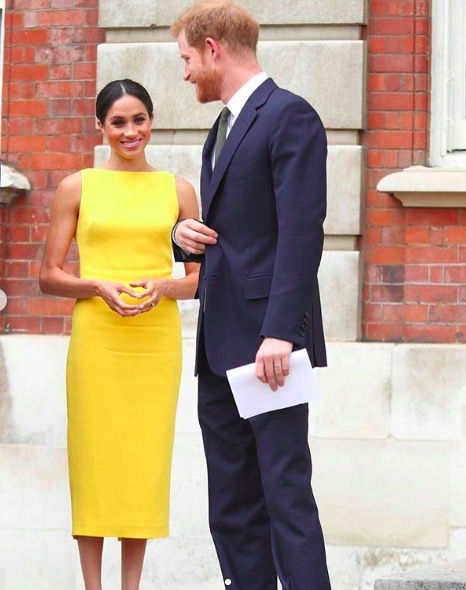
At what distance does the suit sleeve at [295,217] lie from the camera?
152 inches

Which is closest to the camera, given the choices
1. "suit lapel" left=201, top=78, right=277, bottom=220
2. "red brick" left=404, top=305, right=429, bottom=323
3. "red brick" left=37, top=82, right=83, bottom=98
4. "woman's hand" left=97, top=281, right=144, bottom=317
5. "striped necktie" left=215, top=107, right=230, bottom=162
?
"suit lapel" left=201, top=78, right=277, bottom=220

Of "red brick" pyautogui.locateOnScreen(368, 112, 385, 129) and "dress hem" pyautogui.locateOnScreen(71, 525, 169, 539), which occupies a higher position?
"red brick" pyautogui.locateOnScreen(368, 112, 385, 129)

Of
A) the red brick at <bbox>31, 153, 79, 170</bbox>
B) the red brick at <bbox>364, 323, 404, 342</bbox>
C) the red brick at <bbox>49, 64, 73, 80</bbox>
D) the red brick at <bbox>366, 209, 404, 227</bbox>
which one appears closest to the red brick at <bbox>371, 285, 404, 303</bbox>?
the red brick at <bbox>364, 323, 404, 342</bbox>

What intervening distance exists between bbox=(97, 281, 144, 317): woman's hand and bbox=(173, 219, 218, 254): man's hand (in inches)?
26.5

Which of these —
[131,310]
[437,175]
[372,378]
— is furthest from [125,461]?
[437,175]

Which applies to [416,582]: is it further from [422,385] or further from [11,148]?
[11,148]

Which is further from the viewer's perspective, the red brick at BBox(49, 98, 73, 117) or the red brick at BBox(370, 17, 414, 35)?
the red brick at BBox(49, 98, 73, 117)

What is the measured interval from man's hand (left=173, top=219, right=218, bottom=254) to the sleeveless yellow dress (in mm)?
832

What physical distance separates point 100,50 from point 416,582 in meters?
3.34

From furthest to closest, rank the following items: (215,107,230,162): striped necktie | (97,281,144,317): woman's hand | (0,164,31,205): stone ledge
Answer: (0,164,31,205): stone ledge < (97,281,144,317): woman's hand < (215,107,230,162): striped necktie

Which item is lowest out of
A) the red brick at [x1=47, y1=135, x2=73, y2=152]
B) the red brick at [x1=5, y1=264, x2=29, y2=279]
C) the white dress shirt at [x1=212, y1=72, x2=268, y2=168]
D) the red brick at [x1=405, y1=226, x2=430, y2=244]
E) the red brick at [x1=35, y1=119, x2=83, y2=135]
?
the red brick at [x1=5, y1=264, x2=29, y2=279]

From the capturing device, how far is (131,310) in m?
4.78

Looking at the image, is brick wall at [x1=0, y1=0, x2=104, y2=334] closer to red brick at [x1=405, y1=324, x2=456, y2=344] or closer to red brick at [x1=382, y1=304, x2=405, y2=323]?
red brick at [x1=382, y1=304, x2=405, y2=323]

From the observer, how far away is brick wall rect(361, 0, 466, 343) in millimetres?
5938
